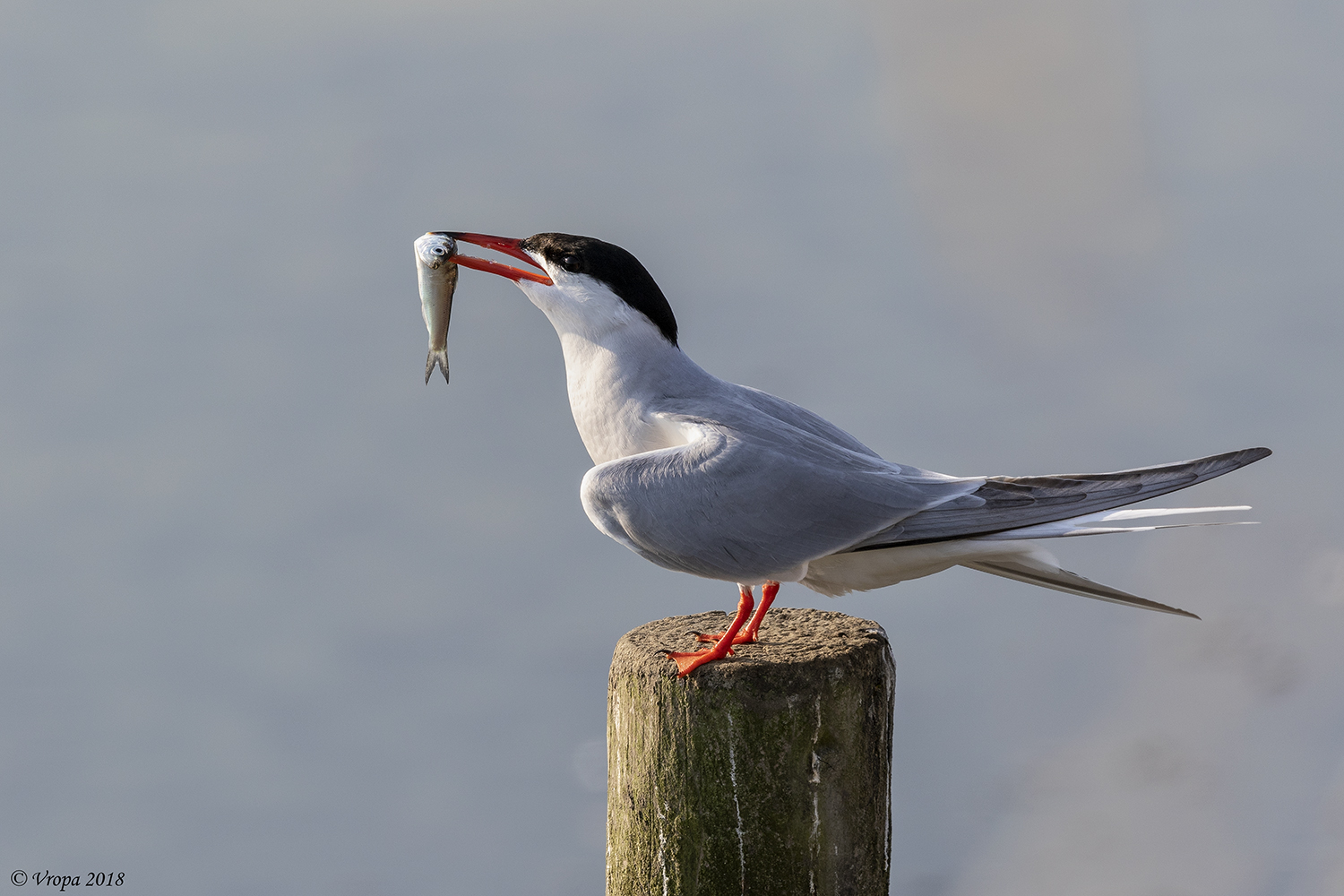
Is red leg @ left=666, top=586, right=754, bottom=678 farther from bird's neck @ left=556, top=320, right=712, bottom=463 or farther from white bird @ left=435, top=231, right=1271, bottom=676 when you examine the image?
bird's neck @ left=556, top=320, right=712, bottom=463

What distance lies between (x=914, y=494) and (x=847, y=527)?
0.88 feet

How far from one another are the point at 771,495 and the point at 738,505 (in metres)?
0.12

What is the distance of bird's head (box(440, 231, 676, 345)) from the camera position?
4.28 m

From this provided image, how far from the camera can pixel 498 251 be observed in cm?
461

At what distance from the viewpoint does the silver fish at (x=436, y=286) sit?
Answer: 4.57 meters

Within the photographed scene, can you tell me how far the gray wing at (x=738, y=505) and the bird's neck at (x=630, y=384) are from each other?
0.30m

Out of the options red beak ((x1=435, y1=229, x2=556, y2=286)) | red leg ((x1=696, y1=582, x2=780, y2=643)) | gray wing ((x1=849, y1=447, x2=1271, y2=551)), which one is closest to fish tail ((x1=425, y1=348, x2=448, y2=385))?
red beak ((x1=435, y1=229, x2=556, y2=286))

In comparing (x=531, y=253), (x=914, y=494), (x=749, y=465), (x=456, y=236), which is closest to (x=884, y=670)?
(x=914, y=494)

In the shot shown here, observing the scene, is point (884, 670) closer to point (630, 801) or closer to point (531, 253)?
point (630, 801)

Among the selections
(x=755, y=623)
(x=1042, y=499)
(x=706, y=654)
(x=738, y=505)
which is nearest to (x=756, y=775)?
(x=706, y=654)

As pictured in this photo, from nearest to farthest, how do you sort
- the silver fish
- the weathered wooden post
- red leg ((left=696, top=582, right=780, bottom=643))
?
the weathered wooden post → red leg ((left=696, top=582, right=780, bottom=643)) → the silver fish

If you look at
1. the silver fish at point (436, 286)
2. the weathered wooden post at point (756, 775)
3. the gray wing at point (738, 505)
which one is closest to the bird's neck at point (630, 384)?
the gray wing at point (738, 505)

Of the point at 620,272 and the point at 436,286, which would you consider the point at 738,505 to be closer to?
the point at 620,272

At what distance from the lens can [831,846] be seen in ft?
12.5
